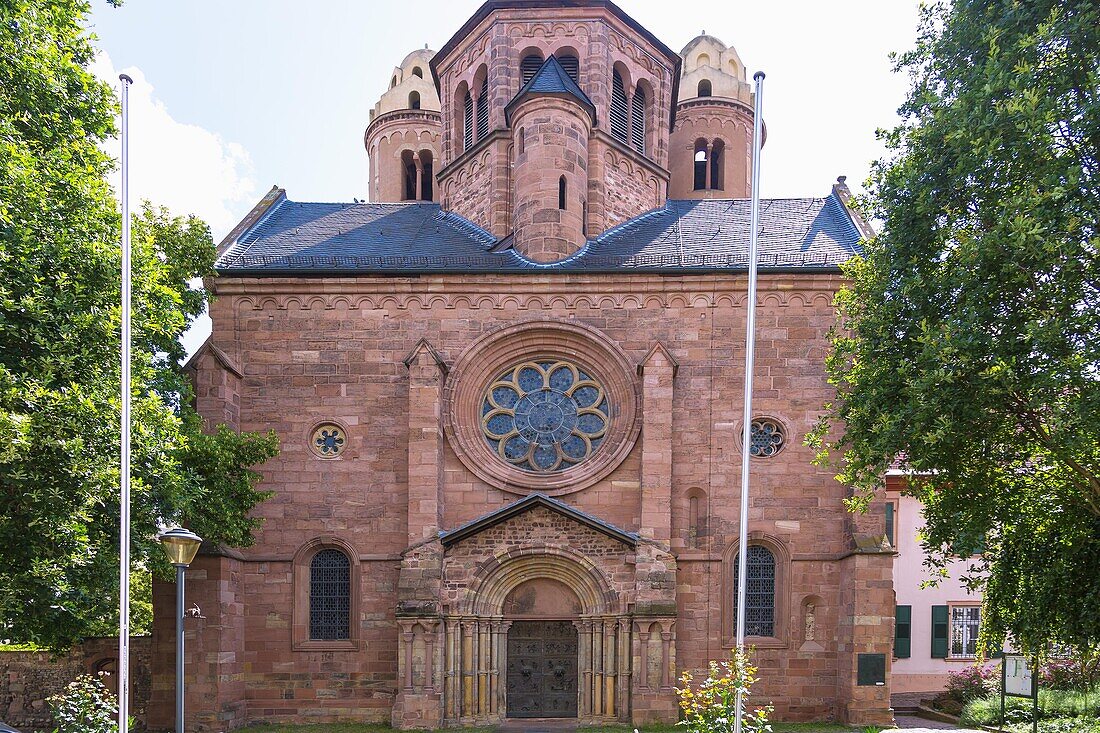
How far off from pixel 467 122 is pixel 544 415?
31.9ft

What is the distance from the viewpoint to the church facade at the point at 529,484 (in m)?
16.6

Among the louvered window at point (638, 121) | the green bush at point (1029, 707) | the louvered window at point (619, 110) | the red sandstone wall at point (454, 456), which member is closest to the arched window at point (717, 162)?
the louvered window at point (638, 121)

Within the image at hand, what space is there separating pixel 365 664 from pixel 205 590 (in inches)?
147

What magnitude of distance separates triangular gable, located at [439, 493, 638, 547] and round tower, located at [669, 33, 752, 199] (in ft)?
51.2

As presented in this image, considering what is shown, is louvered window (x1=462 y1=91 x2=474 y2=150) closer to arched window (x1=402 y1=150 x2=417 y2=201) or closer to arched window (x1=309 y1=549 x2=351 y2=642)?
arched window (x1=402 y1=150 x2=417 y2=201)

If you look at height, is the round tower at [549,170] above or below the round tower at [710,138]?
below

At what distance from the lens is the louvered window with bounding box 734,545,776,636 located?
17719 millimetres

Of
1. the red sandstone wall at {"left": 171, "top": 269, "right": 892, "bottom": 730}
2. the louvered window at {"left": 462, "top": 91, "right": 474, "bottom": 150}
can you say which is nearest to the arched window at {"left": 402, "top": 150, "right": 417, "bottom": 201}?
the louvered window at {"left": 462, "top": 91, "right": 474, "bottom": 150}

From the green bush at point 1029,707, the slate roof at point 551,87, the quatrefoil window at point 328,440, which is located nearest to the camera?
the green bush at point 1029,707

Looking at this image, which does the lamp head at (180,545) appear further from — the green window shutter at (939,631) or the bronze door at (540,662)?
the green window shutter at (939,631)

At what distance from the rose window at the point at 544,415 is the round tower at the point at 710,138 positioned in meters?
12.5

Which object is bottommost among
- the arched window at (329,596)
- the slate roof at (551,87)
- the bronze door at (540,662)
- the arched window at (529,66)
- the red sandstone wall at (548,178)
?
the bronze door at (540,662)

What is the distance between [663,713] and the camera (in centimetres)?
1603

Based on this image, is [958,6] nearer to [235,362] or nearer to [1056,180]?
[1056,180]
